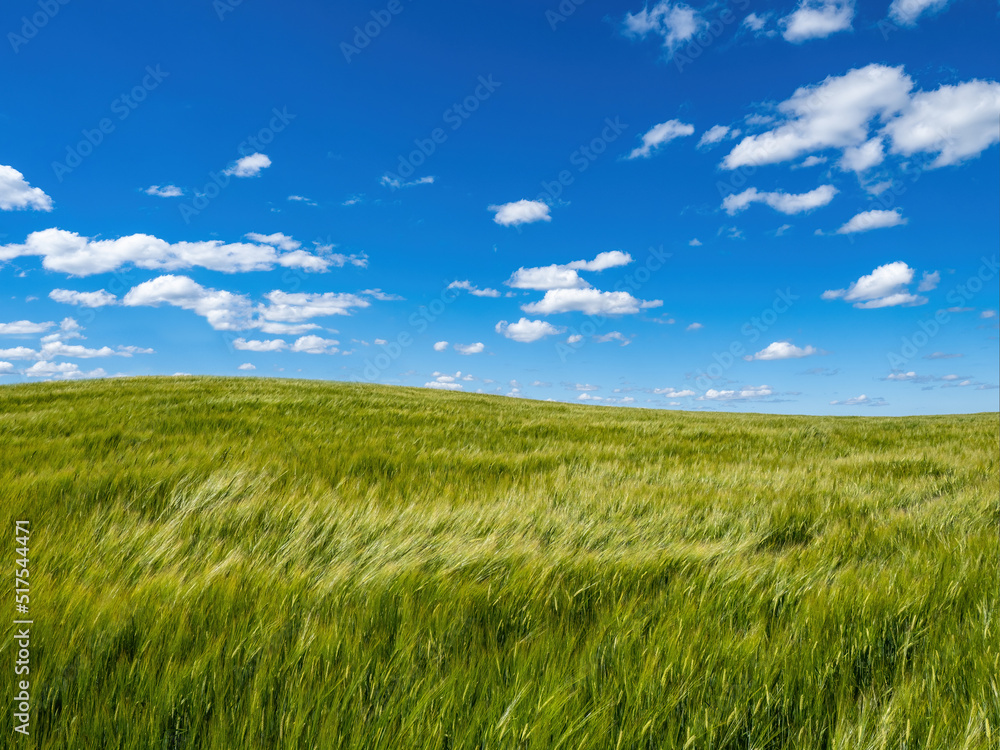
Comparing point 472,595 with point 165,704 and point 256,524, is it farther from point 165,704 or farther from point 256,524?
point 256,524

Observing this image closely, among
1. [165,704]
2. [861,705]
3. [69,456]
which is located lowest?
[861,705]

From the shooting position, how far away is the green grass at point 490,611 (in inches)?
47.2

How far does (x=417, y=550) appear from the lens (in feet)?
7.40

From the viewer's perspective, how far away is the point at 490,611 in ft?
5.72

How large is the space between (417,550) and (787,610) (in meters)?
1.58

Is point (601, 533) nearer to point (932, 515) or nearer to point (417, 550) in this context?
point (417, 550)

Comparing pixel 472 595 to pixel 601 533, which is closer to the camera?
pixel 472 595

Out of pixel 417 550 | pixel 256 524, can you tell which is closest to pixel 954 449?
pixel 417 550

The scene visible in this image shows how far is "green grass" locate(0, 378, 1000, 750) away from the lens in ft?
3.93

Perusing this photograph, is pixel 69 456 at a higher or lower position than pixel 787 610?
higher

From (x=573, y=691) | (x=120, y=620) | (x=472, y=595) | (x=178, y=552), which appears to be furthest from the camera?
(x=178, y=552)

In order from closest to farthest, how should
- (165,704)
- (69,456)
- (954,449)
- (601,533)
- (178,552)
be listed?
(165,704), (178,552), (601,533), (69,456), (954,449)

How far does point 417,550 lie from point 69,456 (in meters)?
3.57

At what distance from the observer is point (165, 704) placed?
1187 millimetres
